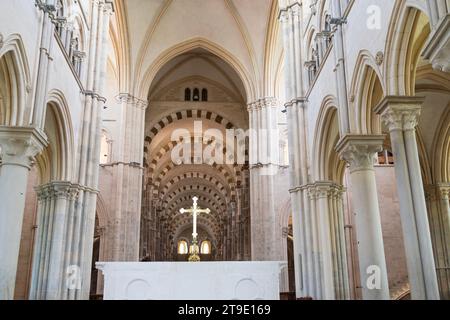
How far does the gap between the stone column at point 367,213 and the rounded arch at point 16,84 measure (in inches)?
258

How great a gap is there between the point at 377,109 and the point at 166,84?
19.0 m

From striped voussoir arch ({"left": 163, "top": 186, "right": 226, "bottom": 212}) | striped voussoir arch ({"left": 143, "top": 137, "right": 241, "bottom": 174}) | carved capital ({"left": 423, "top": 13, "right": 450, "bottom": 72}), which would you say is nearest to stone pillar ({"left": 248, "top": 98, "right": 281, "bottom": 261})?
striped voussoir arch ({"left": 143, "top": 137, "right": 241, "bottom": 174})

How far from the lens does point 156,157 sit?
98.1 ft

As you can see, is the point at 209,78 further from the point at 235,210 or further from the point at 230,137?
the point at 235,210

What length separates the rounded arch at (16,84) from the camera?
348 inches

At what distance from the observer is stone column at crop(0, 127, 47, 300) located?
8.42 meters

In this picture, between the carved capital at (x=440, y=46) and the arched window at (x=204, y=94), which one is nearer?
the carved capital at (x=440, y=46)

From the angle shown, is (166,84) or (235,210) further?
(235,210)

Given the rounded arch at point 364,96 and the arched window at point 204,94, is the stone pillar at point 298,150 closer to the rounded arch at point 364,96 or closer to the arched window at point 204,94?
the rounded arch at point 364,96

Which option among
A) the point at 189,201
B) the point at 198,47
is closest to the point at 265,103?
the point at 198,47

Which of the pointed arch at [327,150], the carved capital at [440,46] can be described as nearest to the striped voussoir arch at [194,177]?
the pointed arch at [327,150]

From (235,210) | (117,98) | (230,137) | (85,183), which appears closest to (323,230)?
(85,183)

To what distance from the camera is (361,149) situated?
32.2ft

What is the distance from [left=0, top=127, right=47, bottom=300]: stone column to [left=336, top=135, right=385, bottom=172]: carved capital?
6.28 meters
